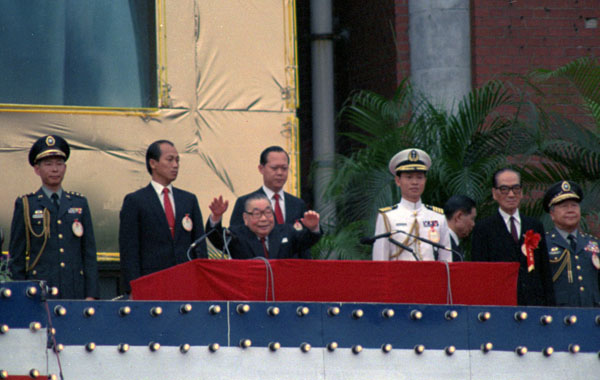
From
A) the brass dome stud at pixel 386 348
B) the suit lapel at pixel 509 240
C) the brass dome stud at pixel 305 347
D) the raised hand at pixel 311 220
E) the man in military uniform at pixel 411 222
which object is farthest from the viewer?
the suit lapel at pixel 509 240

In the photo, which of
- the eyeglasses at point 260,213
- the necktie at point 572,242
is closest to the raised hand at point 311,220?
the eyeglasses at point 260,213

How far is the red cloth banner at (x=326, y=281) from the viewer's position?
564 centimetres

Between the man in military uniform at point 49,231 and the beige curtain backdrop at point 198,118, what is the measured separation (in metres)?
2.44

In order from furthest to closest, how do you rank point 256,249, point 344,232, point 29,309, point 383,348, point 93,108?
point 93,108
point 344,232
point 256,249
point 383,348
point 29,309

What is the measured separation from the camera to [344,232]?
884 cm

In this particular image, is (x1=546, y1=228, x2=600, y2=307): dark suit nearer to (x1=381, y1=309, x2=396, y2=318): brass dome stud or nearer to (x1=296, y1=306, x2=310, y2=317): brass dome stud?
(x1=381, y1=309, x2=396, y2=318): brass dome stud

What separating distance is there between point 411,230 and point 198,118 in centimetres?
354

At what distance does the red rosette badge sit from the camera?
6.52m

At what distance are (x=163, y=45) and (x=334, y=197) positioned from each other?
7.25 feet

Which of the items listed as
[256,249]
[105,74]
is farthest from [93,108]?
[256,249]

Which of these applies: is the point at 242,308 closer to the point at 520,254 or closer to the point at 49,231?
the point at 49,231

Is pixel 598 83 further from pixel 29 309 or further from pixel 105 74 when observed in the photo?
pixel 29 309

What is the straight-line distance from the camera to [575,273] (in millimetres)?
6938

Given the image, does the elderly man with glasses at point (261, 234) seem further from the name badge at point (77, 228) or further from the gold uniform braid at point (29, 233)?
the gold uniform braid at point (29, 233)
